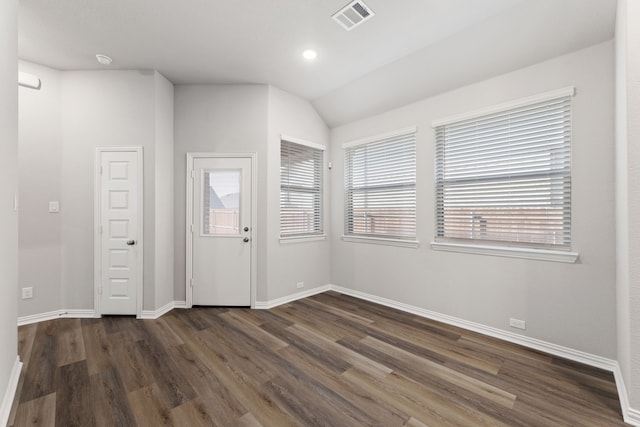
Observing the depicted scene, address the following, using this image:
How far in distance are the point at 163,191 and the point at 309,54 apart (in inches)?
96.8

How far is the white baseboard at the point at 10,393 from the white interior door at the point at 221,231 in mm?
1719

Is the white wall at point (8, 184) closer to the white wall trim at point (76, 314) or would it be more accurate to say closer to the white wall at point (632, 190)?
the white wall trim at point (76, 314)

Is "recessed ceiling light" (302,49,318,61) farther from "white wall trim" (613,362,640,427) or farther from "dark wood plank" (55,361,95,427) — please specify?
"white wall trim" (613,362,640,427)

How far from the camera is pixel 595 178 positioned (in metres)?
2.32

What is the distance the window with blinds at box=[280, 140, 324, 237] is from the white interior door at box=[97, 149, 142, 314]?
182cm

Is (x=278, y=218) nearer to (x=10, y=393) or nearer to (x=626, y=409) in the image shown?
(x=10, y=393)

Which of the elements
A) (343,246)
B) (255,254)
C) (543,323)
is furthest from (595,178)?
(255,254)

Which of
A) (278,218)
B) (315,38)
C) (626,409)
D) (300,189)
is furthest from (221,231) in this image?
(626,409)

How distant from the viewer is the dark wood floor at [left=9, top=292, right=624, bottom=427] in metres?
1.76

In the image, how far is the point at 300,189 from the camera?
4246 millimetres

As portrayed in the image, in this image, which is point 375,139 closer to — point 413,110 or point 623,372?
point 413,110

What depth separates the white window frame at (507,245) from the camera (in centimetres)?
246

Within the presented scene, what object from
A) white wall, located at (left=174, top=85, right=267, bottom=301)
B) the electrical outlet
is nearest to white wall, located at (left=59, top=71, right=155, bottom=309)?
white wall, located at (left=174, top=85, right=267, bottom=301)

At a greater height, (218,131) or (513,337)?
(218,131)
